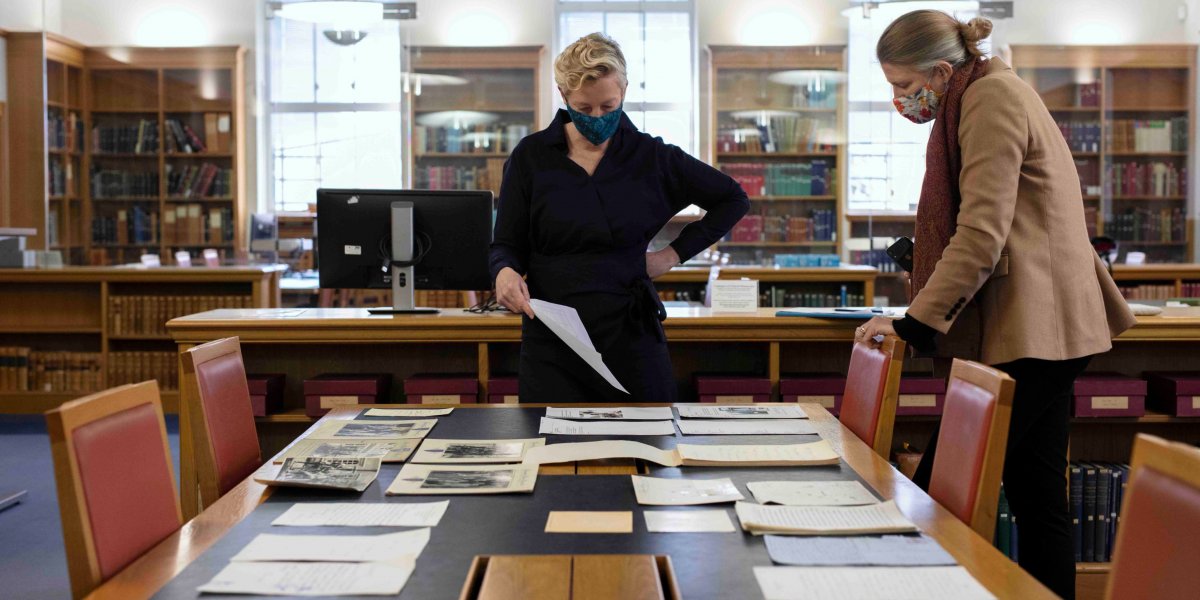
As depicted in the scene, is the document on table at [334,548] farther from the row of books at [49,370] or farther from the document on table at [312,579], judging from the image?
the row of books at [49,370]

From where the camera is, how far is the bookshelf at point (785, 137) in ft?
29.2

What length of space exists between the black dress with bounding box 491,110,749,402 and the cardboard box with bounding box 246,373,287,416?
1204 millimetres

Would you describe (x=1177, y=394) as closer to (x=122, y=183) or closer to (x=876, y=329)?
(x=876, y=329)

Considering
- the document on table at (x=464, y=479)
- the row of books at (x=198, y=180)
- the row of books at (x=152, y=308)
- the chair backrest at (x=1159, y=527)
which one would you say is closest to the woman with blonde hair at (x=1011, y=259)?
the document on table at (x=464, y=479)

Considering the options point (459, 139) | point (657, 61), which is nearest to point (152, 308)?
point (459, 139)

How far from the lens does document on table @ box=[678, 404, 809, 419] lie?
2.31 m

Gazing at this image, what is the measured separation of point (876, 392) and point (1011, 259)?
0.38 m

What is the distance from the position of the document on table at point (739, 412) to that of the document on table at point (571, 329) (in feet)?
0.63

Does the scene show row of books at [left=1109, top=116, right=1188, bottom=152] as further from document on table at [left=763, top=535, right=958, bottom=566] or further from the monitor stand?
document on table at [left=763, top=535, right=958, bottom=566]

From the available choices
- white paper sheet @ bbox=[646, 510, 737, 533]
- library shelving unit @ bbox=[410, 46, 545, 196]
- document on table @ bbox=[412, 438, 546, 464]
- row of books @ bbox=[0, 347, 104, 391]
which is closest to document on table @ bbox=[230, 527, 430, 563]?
white paper sheet @ bbox=[646, 510, 737, 533]

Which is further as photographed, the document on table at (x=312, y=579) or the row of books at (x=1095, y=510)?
the row of books at (x=1095, y=510)

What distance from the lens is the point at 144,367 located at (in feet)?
21.8

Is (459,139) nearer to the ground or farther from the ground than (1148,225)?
farther from the ground

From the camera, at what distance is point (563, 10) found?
30.7 ft
